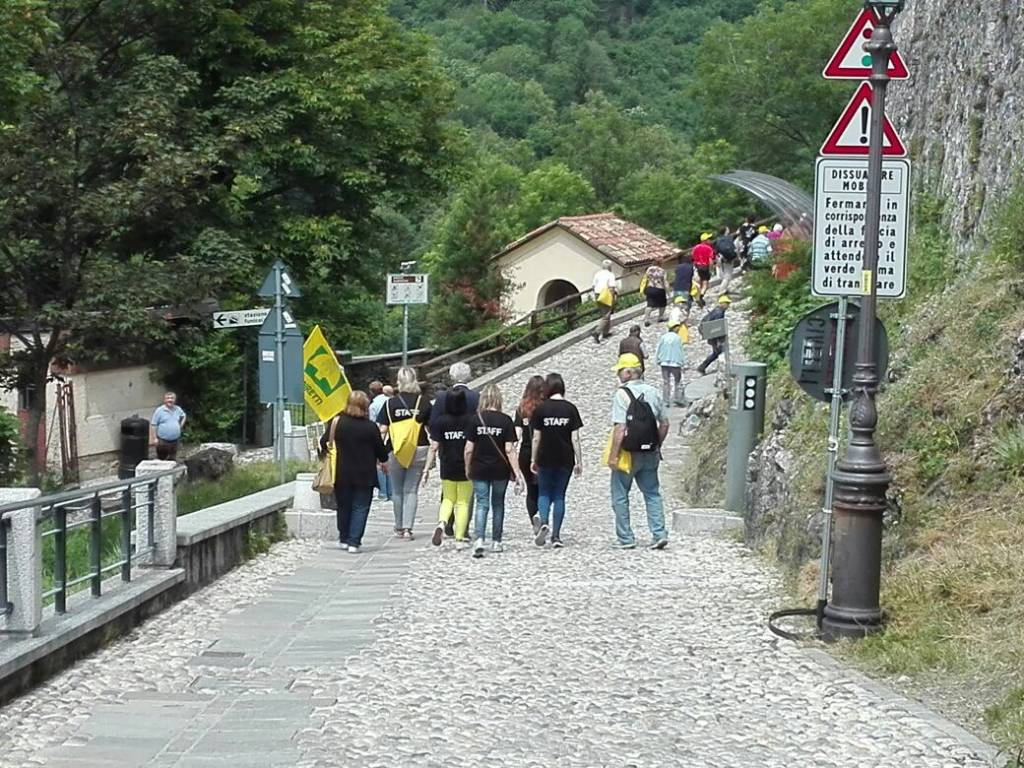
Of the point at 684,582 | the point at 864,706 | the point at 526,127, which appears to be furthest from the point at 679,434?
the point at 526,127

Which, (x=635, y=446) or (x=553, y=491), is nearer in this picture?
(x=635, y=446)

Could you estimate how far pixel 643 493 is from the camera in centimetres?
1346

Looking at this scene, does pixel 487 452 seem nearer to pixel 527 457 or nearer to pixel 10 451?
pixel 527 457

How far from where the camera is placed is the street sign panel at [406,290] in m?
25.2

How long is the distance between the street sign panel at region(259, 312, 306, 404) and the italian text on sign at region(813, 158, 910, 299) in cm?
873

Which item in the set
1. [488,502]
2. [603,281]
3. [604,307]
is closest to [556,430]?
[488,502]

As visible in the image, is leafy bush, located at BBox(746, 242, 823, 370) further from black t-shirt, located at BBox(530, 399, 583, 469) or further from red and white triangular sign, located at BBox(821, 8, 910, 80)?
red and white triangular sign, located at BBox(821, 8, 910, 80)

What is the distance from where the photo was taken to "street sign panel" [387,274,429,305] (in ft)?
82.8

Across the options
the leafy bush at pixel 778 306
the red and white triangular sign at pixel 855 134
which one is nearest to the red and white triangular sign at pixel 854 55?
the red and white triangular sign at pixel 855 134

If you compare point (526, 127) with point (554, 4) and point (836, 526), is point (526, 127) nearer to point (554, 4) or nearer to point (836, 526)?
point (554, 4)

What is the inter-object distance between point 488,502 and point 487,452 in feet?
1.75

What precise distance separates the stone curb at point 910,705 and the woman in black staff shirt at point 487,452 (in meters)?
4.79

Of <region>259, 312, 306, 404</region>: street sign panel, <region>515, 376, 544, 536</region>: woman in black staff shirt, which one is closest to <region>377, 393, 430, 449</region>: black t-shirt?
<region>515, 376, 544, 536</region>: woman in black staff shirt

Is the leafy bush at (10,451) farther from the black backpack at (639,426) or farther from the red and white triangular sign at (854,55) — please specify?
the red and white triangular sign at (854,55)
